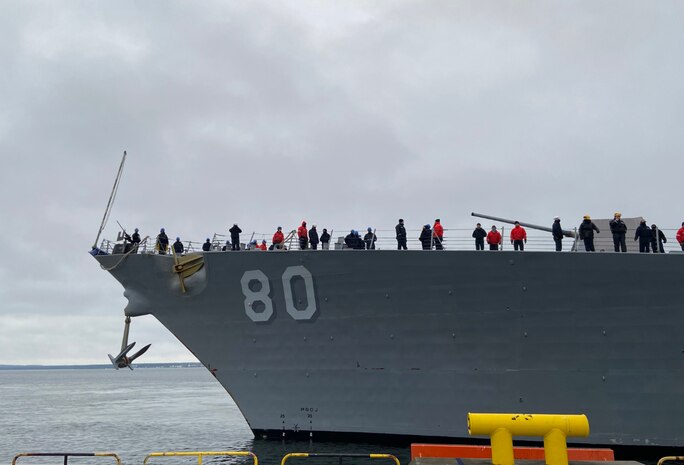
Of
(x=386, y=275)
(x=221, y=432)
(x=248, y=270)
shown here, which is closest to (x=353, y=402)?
(x=386, y=275)

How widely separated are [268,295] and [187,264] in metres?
2.47

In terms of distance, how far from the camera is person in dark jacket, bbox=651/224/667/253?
1421 cm

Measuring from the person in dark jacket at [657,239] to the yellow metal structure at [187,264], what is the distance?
1157 centimetres

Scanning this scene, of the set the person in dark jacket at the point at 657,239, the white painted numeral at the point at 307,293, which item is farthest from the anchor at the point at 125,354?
the person in dark jacket at the point at 657,239

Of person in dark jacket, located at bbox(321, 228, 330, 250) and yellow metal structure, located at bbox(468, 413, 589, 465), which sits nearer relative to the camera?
yellow metal structure, located at bbox(468, 413, 589, 465)

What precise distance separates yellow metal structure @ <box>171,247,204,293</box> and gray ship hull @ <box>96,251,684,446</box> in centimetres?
28

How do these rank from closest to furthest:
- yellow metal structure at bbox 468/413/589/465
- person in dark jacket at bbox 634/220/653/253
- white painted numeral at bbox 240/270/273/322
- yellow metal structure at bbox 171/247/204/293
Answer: yellow metal structure at bbox 468/413/589/465 < person in dark jacket at bbox 634/220/653/253 < white painted numeral at bbox 240/270/273/322 < yellow metal structure at bbox 171/247/204/293

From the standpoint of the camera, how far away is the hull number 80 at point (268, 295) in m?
15.2

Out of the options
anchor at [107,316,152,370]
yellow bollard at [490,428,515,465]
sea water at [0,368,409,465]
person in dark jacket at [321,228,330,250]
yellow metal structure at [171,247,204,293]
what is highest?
person in dark jacket at [321,228,330,250]

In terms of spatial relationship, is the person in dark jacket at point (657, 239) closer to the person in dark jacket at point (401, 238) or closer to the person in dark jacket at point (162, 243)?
the person in dark jacket at point (401, 238)

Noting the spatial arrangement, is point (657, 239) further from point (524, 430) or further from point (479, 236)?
point (524, 430)

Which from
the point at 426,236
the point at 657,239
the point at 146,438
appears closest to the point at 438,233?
the point at 426,236

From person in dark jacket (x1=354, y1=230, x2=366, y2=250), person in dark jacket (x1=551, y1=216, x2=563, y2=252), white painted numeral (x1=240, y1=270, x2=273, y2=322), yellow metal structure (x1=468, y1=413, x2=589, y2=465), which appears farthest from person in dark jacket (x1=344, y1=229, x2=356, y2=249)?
yellow metal structure (x1=468, y1=413, x2=589, y2=465)

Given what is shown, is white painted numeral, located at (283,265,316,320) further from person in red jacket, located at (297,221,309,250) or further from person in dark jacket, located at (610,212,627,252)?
person in dark jacket, located at (610,212,627,252)
